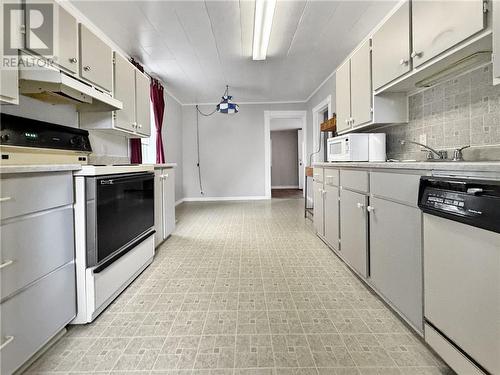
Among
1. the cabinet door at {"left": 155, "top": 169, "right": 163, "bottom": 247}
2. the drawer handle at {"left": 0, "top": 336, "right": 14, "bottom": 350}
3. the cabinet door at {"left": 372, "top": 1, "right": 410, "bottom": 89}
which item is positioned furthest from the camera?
the cabinet door at {"left": 155, "top": 169, "right": 163, "bottom": 247}

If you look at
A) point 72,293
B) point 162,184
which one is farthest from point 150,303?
point 162,184

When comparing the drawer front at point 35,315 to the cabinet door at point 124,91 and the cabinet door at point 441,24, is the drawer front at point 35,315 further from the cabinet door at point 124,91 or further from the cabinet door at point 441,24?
the cabinet door at point 441,24

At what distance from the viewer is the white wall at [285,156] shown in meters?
10.7

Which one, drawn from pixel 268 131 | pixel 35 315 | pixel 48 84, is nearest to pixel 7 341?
pixel 35 315

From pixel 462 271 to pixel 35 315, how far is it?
1814mm

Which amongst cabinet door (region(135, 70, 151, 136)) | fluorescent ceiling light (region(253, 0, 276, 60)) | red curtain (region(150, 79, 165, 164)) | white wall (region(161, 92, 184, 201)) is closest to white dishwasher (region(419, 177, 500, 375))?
fluorescent ceiling light (region(253, 0, 276, 60))

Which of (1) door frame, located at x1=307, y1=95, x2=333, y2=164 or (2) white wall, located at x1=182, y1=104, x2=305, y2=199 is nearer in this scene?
(1) door frame, located at x1=307, y1=95, x2=333, y2=164

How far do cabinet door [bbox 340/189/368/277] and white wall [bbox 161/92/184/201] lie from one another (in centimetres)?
425

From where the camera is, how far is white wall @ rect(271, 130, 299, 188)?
10.7m

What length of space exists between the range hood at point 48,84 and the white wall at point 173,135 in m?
3.40

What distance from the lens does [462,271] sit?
3.30 feet

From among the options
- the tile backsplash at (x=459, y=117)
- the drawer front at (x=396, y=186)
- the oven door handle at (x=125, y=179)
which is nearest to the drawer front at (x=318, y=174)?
the tile backsplash at (x=459, y=117)

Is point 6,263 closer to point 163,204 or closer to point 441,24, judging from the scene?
point 163,204

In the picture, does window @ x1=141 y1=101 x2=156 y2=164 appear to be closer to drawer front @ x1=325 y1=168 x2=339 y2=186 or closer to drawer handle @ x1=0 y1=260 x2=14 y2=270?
drawer front @ x1=325 y1=168 x2=339 y2=186
